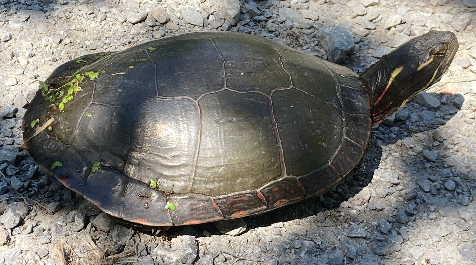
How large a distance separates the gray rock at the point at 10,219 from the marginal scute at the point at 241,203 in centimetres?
157

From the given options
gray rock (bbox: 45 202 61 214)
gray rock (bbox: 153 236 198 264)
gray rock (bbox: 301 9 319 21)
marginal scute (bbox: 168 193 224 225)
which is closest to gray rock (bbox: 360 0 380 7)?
gray rock (bbox: 301 9 319 21)

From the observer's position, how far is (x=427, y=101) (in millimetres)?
4602

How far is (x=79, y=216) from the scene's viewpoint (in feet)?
11.0

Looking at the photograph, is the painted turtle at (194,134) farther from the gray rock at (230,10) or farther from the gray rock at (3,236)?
the gray rock at (230,10)

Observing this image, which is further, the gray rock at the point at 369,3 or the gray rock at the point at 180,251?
the gray rock at the point at 369,3

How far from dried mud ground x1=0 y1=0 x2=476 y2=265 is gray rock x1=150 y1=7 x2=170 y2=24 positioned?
2 cm

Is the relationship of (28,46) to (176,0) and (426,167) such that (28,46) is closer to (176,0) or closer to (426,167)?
(176,0)

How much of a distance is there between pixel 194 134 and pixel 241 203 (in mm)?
638

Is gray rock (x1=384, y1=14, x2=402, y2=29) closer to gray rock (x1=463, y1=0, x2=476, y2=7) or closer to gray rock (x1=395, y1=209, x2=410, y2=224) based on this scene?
gray rock (x1=463, y1=0, x2=476, y2=7)

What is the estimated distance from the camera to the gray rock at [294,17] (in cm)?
536

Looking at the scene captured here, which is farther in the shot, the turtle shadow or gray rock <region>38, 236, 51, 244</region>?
the turtle shadow

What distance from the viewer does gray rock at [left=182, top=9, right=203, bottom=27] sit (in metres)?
5.20

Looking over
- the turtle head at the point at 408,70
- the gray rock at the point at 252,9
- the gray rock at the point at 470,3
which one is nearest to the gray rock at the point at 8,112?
the gray rock at the point at 252,9

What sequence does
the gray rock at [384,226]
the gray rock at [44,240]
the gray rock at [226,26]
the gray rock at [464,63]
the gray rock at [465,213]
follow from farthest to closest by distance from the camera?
the gray rock at [226,26] → the gray rock at [464,63] → the gray rock at [465,213] → the gray rock at [384,226] → the gray rock at [44,240]
